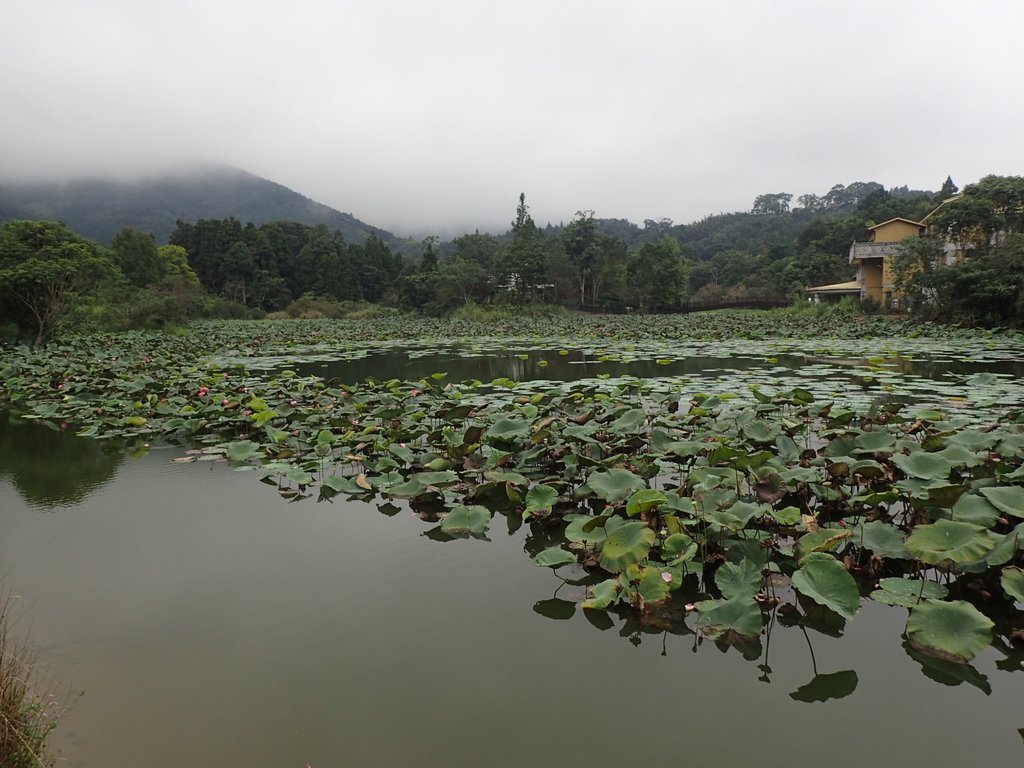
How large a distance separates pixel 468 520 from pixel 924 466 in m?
2.24

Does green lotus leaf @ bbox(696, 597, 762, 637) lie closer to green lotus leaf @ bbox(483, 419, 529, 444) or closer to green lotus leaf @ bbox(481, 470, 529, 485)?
green lotus leaf @ bbox(481, 470, 529, 485)

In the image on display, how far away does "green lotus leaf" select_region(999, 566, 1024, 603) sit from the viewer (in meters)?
1.98

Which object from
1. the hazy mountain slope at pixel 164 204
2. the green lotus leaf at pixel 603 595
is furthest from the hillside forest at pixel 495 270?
the hazy mountain slope at pixel 164 204

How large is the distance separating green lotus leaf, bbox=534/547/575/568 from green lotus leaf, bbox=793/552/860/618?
3.03 feet

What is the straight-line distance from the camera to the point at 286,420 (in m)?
5.34

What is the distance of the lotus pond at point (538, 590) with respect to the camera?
1.75 m

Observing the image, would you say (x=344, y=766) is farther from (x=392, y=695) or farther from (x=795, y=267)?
(x=795, y=267)

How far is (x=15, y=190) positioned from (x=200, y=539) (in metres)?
186

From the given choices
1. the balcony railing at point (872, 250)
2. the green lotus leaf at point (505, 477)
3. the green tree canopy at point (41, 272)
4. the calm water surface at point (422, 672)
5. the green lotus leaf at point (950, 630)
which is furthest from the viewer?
the balcony railing at point (872, 250)

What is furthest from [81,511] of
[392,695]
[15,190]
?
[15,190]

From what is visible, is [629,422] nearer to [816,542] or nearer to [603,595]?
[816,542]

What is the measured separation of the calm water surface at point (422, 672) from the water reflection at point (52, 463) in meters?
1.03

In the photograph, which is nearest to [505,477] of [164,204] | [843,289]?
[843,289]

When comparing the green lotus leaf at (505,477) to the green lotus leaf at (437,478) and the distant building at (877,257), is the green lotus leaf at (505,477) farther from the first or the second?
the distant building at (877,257)
